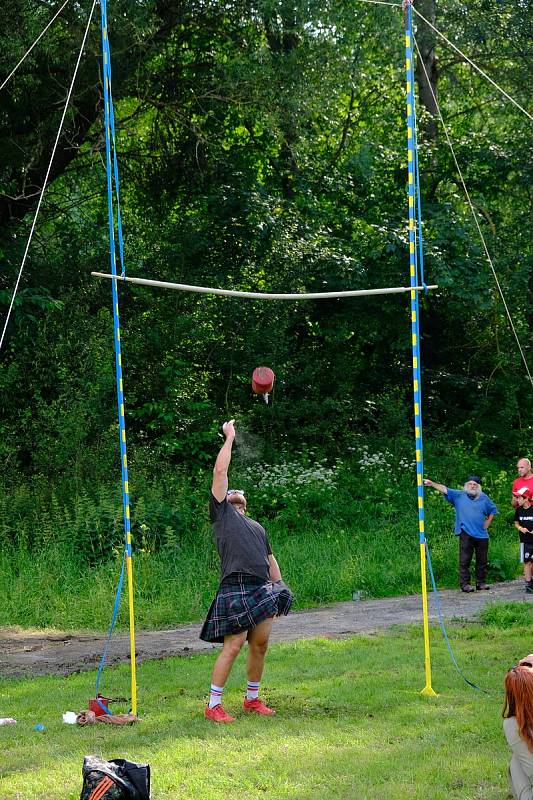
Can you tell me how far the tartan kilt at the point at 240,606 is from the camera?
736cm

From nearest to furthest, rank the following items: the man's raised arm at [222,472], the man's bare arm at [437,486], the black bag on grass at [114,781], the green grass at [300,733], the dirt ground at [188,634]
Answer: the black bag on grass at [114,781] → the green grass at [300,733] → the man's raised arm at [222,472] → the dirt ground at [188,634] → the man's bare arm at [437,486]

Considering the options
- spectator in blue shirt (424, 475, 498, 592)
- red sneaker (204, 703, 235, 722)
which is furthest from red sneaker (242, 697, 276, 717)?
spectator in blue shirt (424, 475, 498, 592)

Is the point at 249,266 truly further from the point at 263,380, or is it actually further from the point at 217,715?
the point at 217,715

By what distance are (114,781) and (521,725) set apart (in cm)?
205

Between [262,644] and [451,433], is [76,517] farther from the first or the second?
[451,433]

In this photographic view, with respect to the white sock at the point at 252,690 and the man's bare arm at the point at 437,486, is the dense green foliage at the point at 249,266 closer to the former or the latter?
the man's bare arm at the point at 437,486

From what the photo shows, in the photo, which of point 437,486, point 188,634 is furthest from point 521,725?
point 437,486

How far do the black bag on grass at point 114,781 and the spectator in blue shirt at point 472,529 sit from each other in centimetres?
891

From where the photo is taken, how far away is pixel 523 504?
43.8 feet

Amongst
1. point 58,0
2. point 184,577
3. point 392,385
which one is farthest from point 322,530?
point 58,0

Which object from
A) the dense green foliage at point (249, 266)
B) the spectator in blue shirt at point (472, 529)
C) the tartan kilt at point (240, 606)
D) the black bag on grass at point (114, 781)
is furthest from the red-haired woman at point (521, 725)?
the spectator in blue shirt at point (472, 529)

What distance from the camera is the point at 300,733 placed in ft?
22.8

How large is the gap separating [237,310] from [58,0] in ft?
21.3

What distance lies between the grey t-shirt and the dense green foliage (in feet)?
19.7
